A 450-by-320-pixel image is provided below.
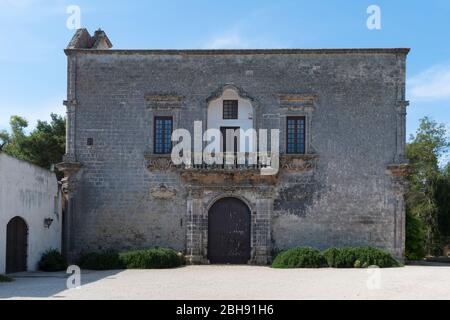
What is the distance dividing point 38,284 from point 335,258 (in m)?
10.8

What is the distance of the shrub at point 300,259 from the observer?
952 inches

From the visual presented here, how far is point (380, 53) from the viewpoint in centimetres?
2680

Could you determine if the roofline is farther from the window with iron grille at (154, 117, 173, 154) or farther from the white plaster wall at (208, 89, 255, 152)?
the window with iron grille at (154, 117, 173, 154)

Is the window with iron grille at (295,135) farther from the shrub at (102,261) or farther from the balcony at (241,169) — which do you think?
the shrub at (102,261)

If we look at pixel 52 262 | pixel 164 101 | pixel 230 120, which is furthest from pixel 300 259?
pixel 52 262

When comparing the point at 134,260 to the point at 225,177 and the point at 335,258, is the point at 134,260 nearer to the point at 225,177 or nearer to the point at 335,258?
the point at 225,177

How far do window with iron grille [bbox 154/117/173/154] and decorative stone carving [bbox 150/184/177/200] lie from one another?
1438 mm

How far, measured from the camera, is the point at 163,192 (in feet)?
87.7

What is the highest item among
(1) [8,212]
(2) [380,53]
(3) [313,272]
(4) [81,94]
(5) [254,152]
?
(2) [380,53]

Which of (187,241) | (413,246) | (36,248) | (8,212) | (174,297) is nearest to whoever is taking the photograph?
(174,297)
